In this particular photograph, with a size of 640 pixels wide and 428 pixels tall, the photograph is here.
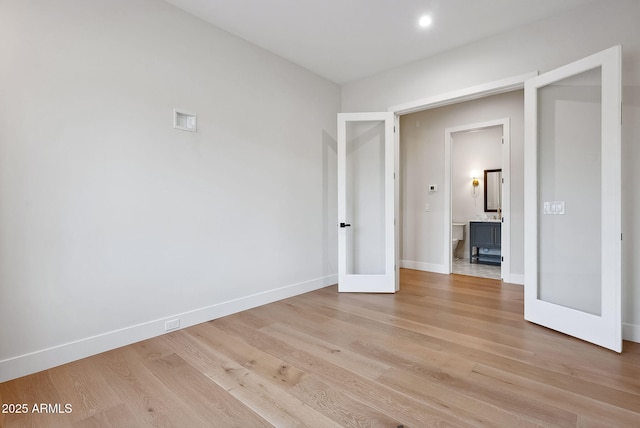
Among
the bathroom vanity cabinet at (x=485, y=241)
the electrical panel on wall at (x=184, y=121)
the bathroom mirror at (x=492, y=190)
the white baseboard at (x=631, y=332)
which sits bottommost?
the white baseboard at (x=631, y=332)

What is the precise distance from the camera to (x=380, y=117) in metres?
4.00

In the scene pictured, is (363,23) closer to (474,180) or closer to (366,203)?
(366,203)

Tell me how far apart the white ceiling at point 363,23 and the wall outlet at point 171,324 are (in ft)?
9.28

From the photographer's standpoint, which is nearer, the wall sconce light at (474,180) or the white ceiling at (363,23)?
the white ceiling at (363,23)

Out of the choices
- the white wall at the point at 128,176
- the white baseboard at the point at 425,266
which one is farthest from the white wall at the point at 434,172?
the white wall at the point at 128,176

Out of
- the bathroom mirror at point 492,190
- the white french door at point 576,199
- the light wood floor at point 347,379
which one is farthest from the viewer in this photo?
the bathroom mirror at point 492,190

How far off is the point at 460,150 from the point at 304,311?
5536 mm

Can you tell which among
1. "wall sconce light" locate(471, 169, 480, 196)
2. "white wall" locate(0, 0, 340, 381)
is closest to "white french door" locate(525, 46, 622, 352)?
"white wall" locate(0, 0, 340, 381)

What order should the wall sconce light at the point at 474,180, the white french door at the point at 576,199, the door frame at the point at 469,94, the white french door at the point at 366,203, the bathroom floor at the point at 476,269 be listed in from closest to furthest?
1. the white french door at the point at 576,199
2. the door frame at the point at 469,94
3. the white french door at the point at 366,203
4. the bathroom floor at the point at 476,269
5. the wall sconce light at the point at 474,180

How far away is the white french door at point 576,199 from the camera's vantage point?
2.37m

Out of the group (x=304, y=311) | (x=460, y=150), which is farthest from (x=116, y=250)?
(x=460, y=150)

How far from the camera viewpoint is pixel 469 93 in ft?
11.2

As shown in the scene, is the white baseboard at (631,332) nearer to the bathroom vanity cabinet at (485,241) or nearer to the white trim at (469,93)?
the white trim at (469,93)

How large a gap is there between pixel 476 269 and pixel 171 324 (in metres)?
5.02
